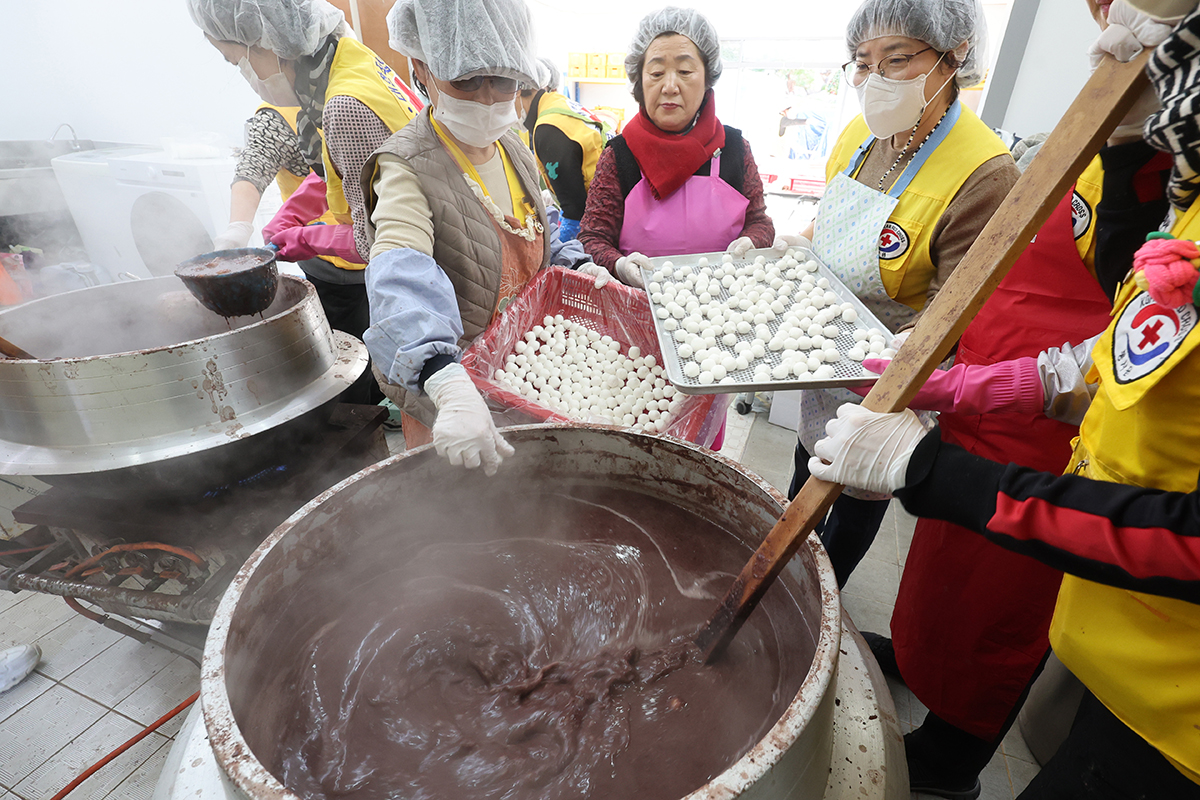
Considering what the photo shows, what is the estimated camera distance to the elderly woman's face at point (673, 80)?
1.99 metres

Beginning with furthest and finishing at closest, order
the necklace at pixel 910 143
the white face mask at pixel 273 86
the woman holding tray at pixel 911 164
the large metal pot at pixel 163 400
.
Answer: the white face mask at pixel 273 86
the necklace at pixel 910 143
the woman holding tray at pixel 911 164
the large metal pot at pixel 163 400

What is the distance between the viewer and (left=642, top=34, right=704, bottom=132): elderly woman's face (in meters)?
1.99

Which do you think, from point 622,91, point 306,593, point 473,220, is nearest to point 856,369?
point 473,220

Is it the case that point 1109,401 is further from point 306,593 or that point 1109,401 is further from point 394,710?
point 306,593

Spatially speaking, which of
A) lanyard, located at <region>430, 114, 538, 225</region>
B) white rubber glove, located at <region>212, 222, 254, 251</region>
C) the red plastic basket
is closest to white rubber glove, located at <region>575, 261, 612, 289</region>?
the red plastic basket

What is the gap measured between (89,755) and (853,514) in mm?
2398

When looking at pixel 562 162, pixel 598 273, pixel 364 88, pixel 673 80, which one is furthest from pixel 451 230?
pixel 562 162

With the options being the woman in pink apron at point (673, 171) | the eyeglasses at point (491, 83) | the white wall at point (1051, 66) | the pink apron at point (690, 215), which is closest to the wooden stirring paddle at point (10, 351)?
the eyeglasses at point (491, 83)

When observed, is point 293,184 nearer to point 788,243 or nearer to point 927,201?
point 788,243

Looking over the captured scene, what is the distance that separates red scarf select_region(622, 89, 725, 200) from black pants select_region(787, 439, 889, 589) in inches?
42.3

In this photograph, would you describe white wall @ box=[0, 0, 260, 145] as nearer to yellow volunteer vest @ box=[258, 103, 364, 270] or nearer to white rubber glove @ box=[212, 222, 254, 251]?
yellow volunteer vest @ box=[258, 103, 364, 270]

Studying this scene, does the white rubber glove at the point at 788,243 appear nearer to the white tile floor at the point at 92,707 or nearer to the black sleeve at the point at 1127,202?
the black sleeve at the point at 1127,202

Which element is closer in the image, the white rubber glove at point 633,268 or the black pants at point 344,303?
the white rubber glove at point 633,268

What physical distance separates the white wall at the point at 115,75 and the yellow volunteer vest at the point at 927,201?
4057 mm
